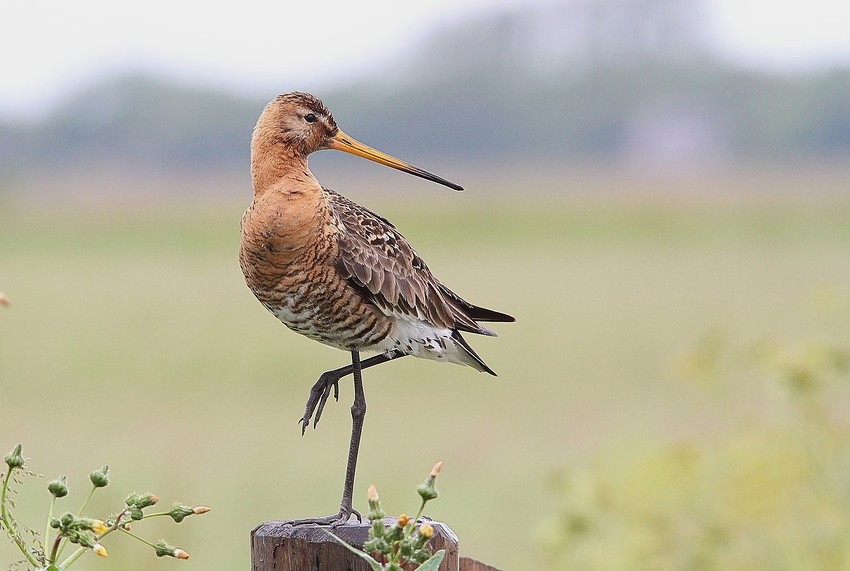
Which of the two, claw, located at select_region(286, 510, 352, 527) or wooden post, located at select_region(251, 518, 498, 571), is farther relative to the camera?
claw, located at select_region(286, 510, 352, 527)

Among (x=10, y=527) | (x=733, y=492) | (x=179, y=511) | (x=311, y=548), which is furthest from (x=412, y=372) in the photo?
(x=10, y=527)

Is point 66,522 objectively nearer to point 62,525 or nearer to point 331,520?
point 62,525

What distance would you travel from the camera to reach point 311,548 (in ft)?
9.78

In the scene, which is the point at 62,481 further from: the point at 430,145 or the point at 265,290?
the point at 430,145

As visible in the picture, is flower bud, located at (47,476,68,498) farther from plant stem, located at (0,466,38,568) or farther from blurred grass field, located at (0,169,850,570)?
blurred grass field, located at (0,169,850,570)

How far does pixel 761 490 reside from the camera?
16.9ft

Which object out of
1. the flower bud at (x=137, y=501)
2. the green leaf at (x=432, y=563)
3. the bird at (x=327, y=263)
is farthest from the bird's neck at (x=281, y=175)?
the green leaf at (x=432, y=563)

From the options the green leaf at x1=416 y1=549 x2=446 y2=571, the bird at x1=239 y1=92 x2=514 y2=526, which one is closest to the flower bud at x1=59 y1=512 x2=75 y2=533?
the green leaf at x1=416 y1=549 x2=446 y2=571

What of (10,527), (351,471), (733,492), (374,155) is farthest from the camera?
(733,492)

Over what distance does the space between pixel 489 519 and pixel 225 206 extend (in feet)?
105

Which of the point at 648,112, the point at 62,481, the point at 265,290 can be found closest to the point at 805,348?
the point at 265,290

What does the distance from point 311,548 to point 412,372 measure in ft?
45.2

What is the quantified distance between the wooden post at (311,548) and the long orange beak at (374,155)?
1.14 m

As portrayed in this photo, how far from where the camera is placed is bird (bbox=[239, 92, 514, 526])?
12.9 ft
